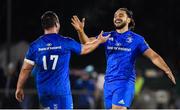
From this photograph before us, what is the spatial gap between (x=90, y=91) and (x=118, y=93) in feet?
24.1

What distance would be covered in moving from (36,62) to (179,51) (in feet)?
48.3

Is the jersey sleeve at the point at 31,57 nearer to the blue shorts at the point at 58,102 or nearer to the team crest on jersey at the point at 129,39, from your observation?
the blue shorts at the point at 58,102

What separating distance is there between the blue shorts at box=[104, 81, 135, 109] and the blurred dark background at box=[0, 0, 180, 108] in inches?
432

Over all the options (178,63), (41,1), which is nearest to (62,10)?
(41,1)

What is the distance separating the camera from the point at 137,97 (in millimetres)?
18125

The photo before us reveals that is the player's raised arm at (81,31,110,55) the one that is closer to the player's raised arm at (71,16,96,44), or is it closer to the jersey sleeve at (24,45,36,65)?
the player's raised arm at (71,16,96,44)

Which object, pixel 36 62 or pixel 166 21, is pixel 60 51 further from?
pixel 166 21

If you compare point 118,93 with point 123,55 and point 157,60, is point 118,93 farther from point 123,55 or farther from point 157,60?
point 157,60

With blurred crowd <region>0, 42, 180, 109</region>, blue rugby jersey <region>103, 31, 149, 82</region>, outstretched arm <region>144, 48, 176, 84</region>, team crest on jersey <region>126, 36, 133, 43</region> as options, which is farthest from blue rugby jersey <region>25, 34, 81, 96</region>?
blurred crowd <region>0, 42, 180, 109</region>

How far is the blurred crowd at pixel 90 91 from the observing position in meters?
17.4

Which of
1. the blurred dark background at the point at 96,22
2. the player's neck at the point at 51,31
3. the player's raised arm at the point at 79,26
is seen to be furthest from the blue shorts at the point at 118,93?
the blurred dark background at the point at 96,22

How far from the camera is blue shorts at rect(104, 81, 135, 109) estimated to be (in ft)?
34.2

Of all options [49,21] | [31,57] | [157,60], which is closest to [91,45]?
[49,21]

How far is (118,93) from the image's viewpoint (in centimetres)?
1045
